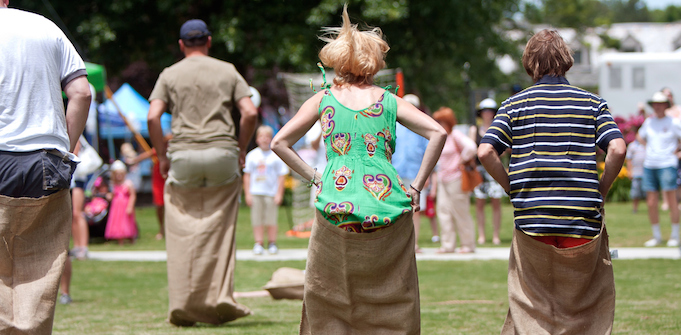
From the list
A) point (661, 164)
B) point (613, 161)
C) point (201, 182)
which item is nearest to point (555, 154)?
point (613, 161)

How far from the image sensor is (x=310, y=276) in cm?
413

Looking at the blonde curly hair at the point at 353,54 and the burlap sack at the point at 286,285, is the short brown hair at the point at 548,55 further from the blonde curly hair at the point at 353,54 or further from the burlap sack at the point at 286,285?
the burlap sack at the point at 286,285

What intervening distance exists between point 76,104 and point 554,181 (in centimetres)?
245

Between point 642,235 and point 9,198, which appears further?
point 642,235

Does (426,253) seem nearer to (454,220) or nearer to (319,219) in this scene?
(454,220)

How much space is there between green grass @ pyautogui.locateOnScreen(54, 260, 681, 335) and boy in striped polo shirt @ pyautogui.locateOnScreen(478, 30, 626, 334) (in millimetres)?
1792

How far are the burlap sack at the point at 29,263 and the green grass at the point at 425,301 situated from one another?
1.99 meters

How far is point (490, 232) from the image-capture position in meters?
14.5

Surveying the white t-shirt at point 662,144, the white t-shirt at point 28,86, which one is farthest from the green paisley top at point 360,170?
the white t-shirt at point 662,144

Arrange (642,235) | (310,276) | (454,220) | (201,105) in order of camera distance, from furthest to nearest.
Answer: (642,235), (454,220), (201,105), (310,276)

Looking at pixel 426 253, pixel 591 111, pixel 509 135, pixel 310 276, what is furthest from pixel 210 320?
pixel 426 253

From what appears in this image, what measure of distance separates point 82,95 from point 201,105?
76.4 inches

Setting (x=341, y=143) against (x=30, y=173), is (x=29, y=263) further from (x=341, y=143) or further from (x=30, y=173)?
(x=341, y=143)

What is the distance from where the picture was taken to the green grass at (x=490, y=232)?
12.6 m
